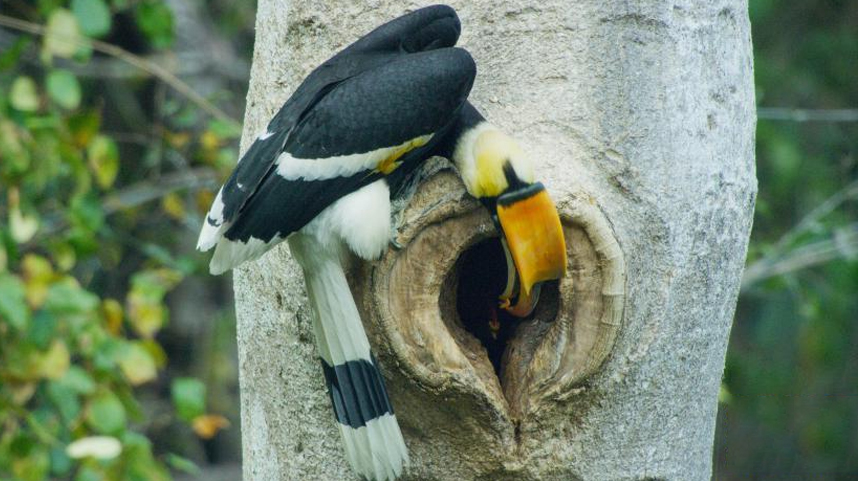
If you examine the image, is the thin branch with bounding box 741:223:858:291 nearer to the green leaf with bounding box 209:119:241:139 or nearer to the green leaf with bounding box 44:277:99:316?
the green leaf with bounding box 209:119:241:139

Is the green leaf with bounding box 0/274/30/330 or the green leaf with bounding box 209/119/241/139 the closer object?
the green leaf with bounding box 0/274/30/330

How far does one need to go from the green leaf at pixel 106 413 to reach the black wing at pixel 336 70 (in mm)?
991

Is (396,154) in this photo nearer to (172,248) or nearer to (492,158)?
(492,158)

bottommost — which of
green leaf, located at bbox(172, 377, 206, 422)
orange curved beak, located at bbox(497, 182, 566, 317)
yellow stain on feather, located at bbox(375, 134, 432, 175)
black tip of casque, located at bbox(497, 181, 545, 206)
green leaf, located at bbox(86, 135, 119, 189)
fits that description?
orange curved beak, located at bbox(497, 182, 566, 317)

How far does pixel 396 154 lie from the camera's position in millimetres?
1580

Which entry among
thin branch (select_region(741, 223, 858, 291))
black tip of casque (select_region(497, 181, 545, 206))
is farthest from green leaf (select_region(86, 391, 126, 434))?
thin branch (select_region(741, 223, 858, 291))

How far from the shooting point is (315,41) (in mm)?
1783

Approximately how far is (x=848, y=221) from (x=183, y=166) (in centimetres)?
202

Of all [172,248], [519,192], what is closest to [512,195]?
[519,192]

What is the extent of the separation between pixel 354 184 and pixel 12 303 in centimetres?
102

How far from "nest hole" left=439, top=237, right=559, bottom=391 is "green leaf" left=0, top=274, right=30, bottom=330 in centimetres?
94

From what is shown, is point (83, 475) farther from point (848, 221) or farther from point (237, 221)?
point (848, 221)

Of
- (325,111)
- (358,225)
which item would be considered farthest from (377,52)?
(358,225)

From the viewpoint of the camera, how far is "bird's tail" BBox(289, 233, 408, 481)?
5.13ft
